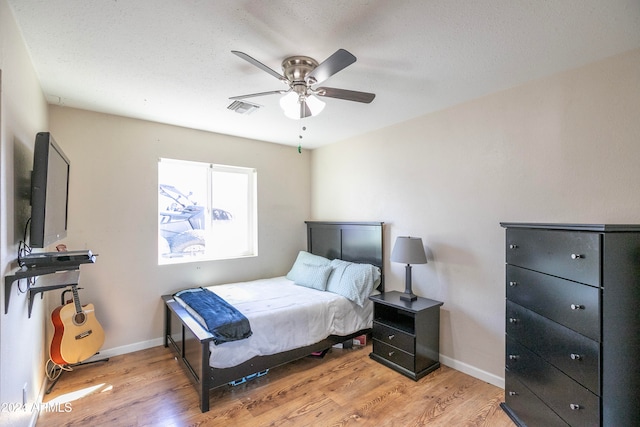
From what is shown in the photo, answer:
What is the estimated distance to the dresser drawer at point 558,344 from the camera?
145cm

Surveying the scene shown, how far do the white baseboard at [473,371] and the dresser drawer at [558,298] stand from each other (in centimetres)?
84

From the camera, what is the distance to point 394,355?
2.67 meters

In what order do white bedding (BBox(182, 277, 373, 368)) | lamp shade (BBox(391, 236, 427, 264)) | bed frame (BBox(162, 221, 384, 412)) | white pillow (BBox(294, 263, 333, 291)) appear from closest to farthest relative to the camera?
bed frame (BBox(162, 221, 384, 412)), white bedding (BBox(182, 277, 373, 368)), lamp shade (BBox(391, 236, 427, 264)), white pillow (BBox(294, 263, 333, 291))

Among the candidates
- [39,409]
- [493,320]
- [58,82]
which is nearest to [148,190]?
[58,82]

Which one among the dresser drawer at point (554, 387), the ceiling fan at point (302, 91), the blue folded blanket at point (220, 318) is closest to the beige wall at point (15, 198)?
the blue folded blanket at point (220, 318)

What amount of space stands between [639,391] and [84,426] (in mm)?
3174

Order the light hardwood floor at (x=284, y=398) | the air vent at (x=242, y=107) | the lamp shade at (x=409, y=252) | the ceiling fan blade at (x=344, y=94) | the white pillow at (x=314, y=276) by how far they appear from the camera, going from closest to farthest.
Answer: the ceiling fan blade at (x=344, y=94) < the light hardwood floor at (x=284, y=398) < the air vent at (x=242, y=107) < the lamp shade at (x=409, y=252) < the white pillow at (x=314, y=276)

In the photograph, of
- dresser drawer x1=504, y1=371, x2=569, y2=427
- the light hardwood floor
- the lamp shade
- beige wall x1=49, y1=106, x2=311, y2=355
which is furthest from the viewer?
beige wall x1=49, y1=106, x2=311, y2=355

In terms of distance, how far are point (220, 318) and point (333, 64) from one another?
199cm

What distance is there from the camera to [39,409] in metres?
2.03

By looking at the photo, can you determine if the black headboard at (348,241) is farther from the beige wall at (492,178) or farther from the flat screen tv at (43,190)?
the flat screen tv at (43,190)

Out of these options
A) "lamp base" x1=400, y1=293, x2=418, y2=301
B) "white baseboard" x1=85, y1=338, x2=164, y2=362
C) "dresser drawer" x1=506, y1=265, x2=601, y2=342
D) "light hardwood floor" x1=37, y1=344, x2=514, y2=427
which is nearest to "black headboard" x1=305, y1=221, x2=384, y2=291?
"lamp base" x1=400, y1=293, x2=418, y2=301

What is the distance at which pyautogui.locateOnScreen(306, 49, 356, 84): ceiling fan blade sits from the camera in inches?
54.4

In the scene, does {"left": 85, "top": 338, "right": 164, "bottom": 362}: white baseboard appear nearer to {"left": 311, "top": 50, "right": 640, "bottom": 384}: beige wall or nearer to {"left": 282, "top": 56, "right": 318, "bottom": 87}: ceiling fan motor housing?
{"left": 311, "top": 50, "right": 640, "bottom": 384}: beige wall
